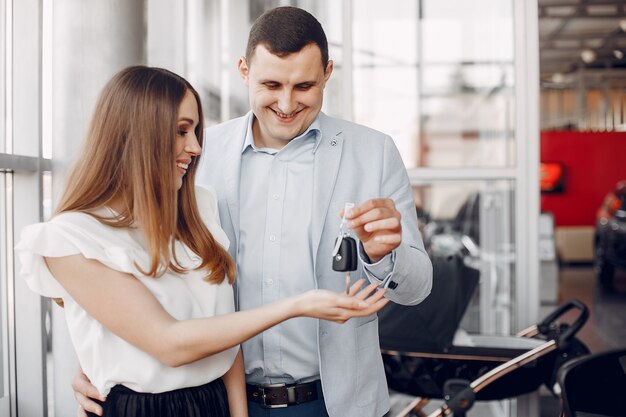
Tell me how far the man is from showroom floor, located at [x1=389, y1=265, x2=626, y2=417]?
242 cm

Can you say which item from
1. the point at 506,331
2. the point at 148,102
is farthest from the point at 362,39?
the point at 148,102

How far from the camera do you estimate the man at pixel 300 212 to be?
1741mm

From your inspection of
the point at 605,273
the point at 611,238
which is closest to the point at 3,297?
the point at 611,238

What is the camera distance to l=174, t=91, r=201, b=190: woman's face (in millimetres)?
A: 1560

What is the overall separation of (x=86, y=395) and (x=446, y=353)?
1888 mm

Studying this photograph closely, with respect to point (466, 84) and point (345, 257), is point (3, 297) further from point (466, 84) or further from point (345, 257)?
point (466, 84)

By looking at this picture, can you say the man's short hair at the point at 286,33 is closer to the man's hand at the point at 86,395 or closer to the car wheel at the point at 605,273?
the man's hand at the point at 86,395

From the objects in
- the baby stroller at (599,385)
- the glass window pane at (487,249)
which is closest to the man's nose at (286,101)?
the baby stroller at (599,385)

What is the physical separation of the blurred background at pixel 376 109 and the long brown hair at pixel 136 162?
63cm

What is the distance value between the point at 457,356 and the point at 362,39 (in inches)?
67.3

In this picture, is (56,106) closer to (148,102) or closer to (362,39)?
(148,102)

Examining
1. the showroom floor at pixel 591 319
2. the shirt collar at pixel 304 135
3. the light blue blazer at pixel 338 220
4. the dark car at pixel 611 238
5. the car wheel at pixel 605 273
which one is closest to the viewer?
the light blue blazer at pixel 338 220

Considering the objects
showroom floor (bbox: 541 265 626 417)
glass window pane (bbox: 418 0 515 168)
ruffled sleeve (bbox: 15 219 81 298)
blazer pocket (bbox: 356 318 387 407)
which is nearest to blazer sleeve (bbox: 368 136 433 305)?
blazer pocket (bbox: 356 318 387 407)

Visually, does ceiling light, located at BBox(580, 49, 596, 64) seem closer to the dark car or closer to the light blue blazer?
the dark car
